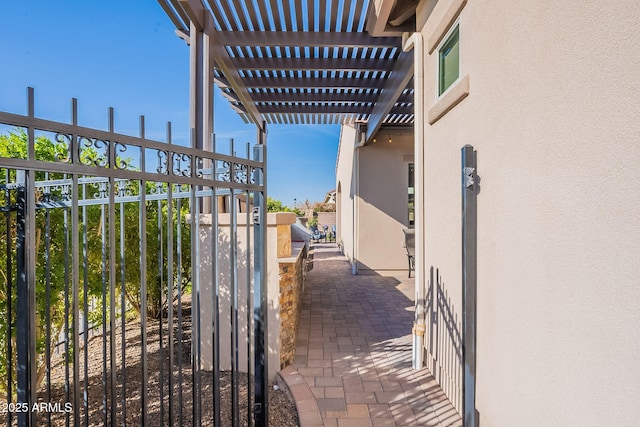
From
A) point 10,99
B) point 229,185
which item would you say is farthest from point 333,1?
point 10,99

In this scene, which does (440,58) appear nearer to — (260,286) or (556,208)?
(556,208)

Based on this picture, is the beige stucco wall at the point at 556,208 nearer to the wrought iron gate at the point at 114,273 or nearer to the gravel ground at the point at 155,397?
the wrought iron gate at the point at 114,273

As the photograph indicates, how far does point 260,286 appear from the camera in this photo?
7.13ft

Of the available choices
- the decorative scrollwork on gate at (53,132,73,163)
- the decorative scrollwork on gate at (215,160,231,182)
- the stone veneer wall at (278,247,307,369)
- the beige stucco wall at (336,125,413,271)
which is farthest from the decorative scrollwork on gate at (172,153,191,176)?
the beige stucco wall at (336,125,413,271)

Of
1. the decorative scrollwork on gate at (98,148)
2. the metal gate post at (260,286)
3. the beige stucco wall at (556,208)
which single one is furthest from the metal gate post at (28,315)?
the beige stucco wall at (556,208)

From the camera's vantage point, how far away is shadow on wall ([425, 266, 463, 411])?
8.32 ft

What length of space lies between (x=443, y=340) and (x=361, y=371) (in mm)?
896

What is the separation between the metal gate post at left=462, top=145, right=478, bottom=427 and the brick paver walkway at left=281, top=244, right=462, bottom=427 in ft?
1.41

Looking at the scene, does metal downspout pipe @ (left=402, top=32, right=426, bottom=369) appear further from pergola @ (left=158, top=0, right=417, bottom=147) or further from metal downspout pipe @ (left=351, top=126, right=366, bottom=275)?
metal downspout pipe @ (left=351, top=126, right=366, bottom=275)

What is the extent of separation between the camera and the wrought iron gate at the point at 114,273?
45.0 inches

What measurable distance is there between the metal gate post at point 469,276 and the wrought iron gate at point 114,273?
54.5 inches

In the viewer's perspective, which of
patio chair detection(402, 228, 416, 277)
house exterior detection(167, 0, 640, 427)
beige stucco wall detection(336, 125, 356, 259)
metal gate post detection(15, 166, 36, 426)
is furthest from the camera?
beige stucco wall detection(336, 125, 356, 259)

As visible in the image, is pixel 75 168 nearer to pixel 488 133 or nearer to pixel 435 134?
pixel 488 133

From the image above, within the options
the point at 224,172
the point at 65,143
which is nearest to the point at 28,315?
the point at 65,143
